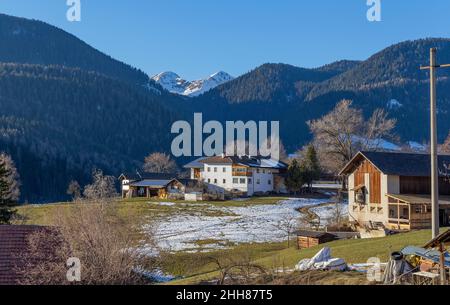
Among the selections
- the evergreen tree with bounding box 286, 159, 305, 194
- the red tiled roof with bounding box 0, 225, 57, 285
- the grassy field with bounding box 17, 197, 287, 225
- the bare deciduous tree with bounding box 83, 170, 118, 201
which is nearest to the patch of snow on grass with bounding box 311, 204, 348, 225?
the grassy field with bounding box 17, 197, 287, 225

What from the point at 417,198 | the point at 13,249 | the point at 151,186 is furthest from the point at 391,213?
the point at 151,186

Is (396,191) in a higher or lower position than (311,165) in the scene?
lower

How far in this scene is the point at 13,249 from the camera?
2628cm

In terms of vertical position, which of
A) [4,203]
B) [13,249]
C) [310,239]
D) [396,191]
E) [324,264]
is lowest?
[310,239]

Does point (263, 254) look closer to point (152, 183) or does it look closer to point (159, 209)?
point (159, 209)

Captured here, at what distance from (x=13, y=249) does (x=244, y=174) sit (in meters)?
68.9

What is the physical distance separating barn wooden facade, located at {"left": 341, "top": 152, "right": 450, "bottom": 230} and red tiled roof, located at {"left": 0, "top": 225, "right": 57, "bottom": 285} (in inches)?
1055

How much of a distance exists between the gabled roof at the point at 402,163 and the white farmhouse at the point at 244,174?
44.7 meters

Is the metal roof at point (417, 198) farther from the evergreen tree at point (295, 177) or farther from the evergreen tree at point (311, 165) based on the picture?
the evergreen tree at point (311, 165)

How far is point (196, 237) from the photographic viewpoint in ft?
152

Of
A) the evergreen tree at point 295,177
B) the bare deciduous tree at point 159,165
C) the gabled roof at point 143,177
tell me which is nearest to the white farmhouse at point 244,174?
the evergreen tree at point 295,177

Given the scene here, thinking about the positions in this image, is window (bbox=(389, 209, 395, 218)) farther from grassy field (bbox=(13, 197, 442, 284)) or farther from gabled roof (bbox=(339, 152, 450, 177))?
grassy field (bbox=(13, 197, 442, 284))
